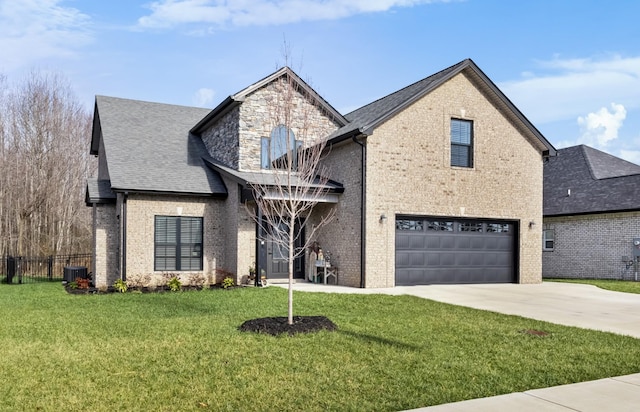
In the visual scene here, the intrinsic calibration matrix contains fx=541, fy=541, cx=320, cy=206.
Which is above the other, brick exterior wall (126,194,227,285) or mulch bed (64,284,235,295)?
brick exterior wall (126,194,227,285)

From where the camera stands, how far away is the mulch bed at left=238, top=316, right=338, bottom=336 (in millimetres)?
9141

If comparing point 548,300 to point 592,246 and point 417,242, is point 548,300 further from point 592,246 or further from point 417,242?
point 592,246

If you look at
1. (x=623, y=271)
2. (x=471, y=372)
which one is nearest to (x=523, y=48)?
(x=471, y=372)

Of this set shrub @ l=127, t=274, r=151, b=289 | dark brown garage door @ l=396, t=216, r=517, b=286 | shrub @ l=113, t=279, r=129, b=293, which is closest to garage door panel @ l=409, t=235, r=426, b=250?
dark brown garage door @ l=396, t=216, r=517, b=286

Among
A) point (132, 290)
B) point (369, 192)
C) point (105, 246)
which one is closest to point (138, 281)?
point (132, 290)

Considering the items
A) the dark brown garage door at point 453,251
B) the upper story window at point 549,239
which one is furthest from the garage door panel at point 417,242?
the upper story window at point 549,239

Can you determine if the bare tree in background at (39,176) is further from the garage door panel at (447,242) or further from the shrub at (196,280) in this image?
the garage door panel at (447,242)

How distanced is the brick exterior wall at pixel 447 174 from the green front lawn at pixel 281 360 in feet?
19.8

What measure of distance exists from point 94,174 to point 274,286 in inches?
1053

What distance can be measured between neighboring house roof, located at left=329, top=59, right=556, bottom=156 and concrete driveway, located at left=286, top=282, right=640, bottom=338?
5.25 metres

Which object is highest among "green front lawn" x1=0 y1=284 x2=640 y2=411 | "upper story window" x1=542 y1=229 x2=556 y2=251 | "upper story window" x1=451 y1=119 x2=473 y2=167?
"upper story window" x1=451 y1=119 x2=473 y2=167

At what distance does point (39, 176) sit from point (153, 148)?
16.5m

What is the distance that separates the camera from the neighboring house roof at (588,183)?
24.2 meters

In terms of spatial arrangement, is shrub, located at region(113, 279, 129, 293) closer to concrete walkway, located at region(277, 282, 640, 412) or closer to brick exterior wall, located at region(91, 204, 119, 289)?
brick exterior wall, located at region(91, 204, 119, 289)
